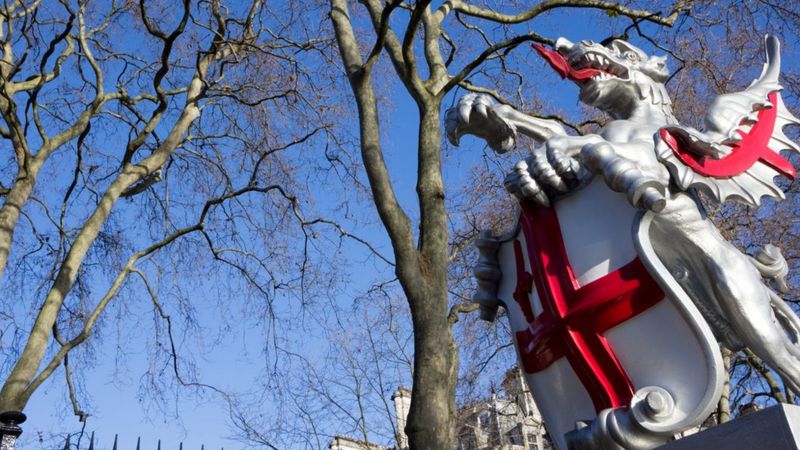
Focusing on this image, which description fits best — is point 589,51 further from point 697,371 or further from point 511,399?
point 511,399

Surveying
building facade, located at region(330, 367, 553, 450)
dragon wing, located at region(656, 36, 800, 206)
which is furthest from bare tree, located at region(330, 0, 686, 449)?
→ building facade, located at region(330, 367, 553, 450)

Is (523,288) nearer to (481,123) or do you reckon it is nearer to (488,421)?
(481,123)

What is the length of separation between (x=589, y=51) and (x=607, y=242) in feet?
3.33

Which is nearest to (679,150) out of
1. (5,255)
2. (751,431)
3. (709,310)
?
(709,310)

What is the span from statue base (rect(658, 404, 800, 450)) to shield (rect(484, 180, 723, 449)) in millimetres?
271

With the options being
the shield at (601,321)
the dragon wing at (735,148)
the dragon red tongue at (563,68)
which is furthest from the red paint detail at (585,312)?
the dragon red tongue at (563,68)

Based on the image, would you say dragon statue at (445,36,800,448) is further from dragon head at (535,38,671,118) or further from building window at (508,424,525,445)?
building window at (508,424,525,445)

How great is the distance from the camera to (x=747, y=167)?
3.52 metres

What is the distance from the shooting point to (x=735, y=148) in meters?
3.51

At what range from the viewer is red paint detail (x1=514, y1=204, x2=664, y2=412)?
10.4 feet

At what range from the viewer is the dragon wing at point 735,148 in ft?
11.0

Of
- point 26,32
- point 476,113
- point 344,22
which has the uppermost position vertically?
point 26,32

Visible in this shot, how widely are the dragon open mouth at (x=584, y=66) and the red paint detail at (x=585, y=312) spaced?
2.43ft

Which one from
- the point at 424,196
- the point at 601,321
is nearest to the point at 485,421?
the point at 424,196
